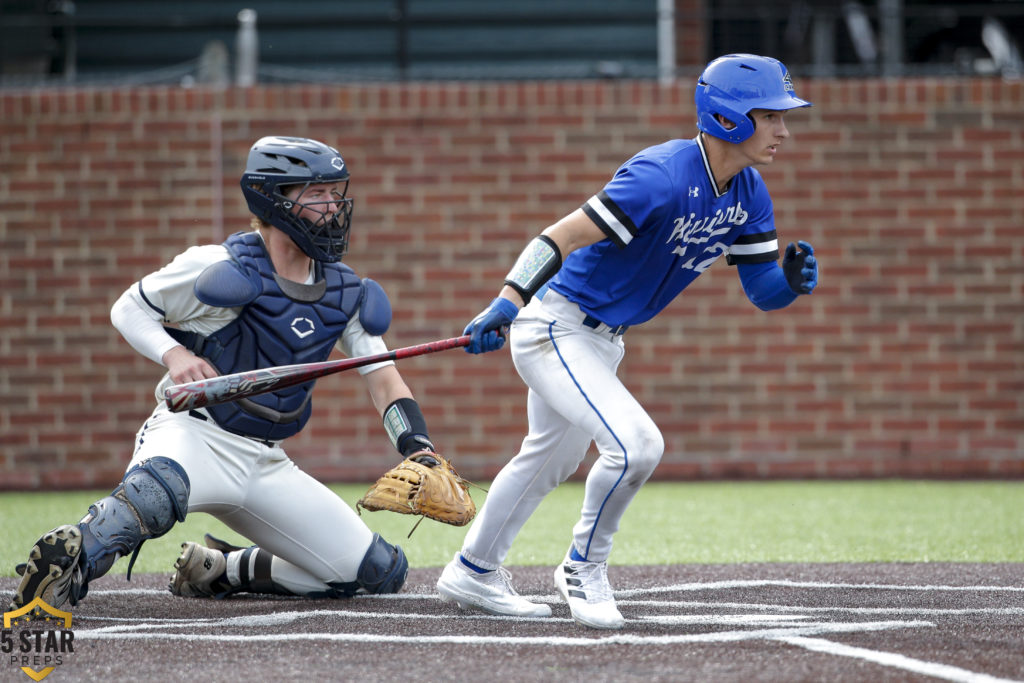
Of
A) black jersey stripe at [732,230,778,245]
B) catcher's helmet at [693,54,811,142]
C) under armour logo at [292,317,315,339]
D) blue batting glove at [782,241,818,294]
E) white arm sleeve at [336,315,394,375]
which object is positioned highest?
catcher's helmet at [693,54,811,142]

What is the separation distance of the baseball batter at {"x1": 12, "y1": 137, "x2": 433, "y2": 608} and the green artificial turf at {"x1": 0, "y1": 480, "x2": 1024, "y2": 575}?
162mm

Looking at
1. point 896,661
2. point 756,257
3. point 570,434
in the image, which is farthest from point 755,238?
point 896,661

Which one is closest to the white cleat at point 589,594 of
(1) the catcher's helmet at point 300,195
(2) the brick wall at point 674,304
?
(1) the catcher's helmet at point 300,195

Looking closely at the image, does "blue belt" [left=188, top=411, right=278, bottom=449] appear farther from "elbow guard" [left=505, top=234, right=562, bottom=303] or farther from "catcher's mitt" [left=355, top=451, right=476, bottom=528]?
"elbow guard" [left=505, top=234, right=562, bottom=303]

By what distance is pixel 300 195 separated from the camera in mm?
4773

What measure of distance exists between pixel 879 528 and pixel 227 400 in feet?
13.7

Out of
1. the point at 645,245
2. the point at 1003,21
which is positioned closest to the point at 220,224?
the point at 645,245

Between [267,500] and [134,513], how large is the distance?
0.67 metres

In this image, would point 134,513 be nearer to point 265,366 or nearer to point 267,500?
point 267,500

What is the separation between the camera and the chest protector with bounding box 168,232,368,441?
4688 millimetres

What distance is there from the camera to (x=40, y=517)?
768cm

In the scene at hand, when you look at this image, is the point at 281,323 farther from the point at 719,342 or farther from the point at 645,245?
the point at 719,342

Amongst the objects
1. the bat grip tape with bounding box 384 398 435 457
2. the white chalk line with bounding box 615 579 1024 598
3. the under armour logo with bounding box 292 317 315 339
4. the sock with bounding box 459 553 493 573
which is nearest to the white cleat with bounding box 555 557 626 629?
the sock with bounding box 459 553 493 573

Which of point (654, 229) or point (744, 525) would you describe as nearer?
point (654, 229)
